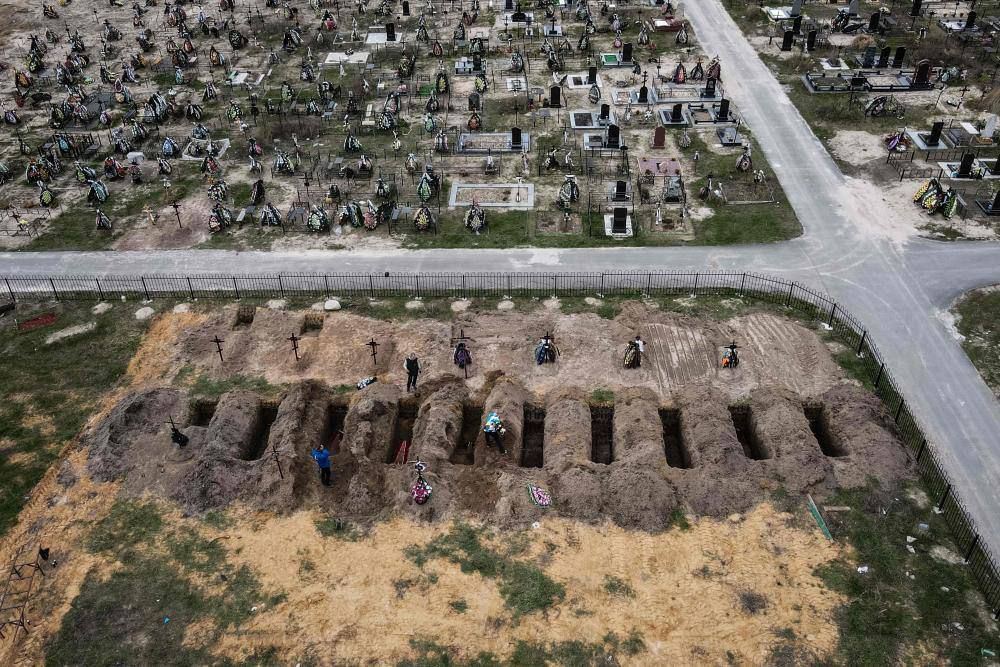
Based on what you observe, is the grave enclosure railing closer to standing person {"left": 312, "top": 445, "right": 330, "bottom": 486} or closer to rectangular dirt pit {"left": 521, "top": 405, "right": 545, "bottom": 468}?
rectangular dirt pit {"left": 521, "top": 405, "right": 545, "bottom": 468}

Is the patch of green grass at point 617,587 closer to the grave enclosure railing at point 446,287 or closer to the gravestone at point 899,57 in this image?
the grave enclosure railing at point 446,287

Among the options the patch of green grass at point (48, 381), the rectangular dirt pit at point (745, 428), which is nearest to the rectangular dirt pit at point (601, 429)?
the rectangular dirt pit at point (745, 428)

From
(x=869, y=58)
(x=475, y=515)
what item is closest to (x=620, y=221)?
(x=475, y=515)

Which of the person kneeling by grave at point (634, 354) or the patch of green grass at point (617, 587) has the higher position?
the person kneeling by grave at point (634, 354)

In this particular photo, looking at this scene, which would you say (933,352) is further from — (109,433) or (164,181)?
(164,181)

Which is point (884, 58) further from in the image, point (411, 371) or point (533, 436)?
point (411, 371)

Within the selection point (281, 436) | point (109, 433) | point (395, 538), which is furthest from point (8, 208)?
point (395, 538)
